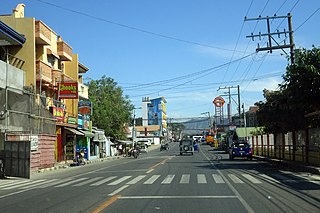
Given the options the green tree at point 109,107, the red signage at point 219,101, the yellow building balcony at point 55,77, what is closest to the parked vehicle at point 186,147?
the green tree at point 109,107

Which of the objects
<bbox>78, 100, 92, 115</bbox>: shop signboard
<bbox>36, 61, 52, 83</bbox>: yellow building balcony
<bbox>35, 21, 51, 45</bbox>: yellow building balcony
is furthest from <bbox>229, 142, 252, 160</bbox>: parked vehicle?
<bbox>35, 21, 51, 45</bbox>: yellow building balcony

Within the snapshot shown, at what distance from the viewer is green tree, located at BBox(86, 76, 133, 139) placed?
63.7 meters

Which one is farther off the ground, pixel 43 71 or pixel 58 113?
pixel 43 71

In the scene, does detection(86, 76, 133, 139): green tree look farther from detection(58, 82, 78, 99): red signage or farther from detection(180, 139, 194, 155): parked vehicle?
detection(58, 82, 78, 99): red signage

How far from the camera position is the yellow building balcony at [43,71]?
35.7 metres

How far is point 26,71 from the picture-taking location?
34.7 m

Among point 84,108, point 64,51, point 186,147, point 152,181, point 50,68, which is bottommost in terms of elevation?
point 152,181

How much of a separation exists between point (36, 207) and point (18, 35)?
2290cm

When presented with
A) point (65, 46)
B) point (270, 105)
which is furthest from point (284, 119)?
point (65, 46)

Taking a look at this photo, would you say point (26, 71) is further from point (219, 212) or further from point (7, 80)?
point (219, 212)

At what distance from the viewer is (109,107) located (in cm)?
6431

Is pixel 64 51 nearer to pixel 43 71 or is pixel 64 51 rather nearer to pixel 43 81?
pixel 43 81

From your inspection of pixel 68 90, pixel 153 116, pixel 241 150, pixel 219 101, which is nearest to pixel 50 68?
pixel 68 90

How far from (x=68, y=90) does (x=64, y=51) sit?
17.4 ft
